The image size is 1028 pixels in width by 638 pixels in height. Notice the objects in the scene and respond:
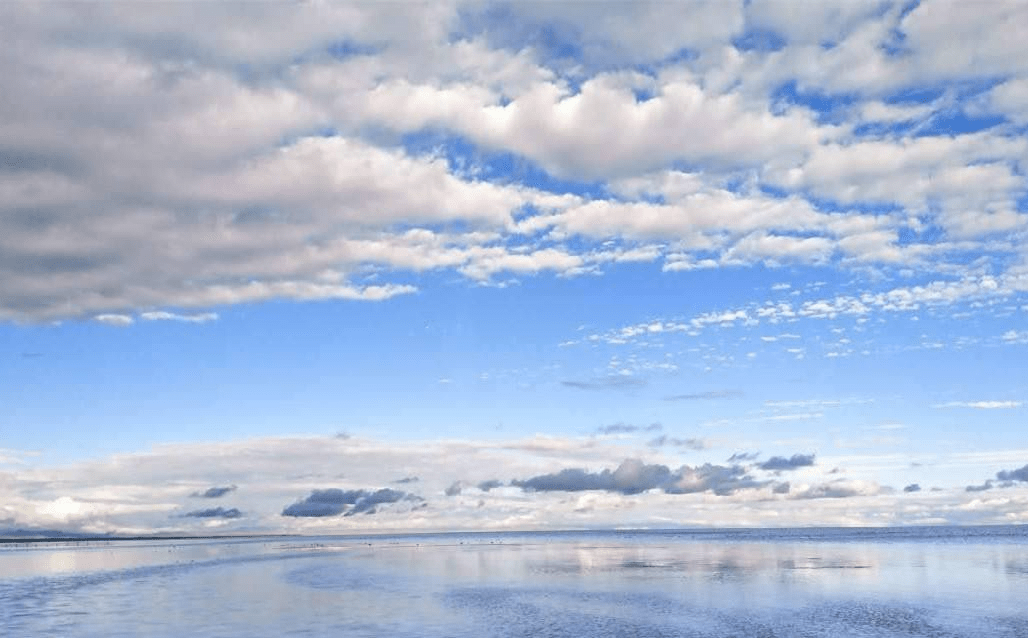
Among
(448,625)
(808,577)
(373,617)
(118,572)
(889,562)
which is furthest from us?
(118,572)

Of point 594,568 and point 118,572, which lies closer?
point 594,568

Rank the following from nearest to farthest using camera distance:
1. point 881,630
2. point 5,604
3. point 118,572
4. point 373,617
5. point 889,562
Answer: point 881,630, point 373,617, point 5,604, point 889,562, point 118,572

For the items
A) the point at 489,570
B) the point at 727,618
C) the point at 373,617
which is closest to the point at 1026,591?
the point at 727,618

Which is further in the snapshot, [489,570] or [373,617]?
[489,570]

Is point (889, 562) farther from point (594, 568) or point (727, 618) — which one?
point (727, 618)

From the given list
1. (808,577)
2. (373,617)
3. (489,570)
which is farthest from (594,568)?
(373,617)

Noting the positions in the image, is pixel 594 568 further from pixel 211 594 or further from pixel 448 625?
pixel 448 625

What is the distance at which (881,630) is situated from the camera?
38969 mm

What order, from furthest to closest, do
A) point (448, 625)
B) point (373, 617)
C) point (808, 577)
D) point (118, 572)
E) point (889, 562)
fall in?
1. point (118, 572)
2. point (889, 562)
3. point (808, 577)
4. point (373, 617)
5. point (448, 625)

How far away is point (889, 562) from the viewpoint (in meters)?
84.8

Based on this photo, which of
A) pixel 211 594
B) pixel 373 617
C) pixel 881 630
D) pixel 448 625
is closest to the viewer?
pixel 881 630

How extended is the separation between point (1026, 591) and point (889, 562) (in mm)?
32824

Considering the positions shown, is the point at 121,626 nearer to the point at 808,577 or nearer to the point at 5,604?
the point at 5,604

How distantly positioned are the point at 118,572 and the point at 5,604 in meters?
38.0
